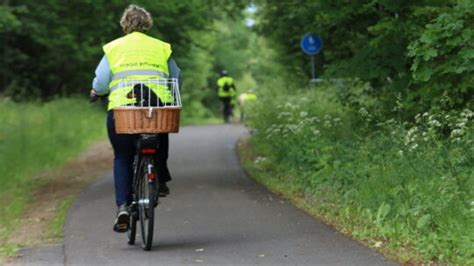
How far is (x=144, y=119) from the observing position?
6.76 m

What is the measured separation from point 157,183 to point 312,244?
1.49 metres

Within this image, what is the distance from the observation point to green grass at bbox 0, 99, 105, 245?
11723 millimetres

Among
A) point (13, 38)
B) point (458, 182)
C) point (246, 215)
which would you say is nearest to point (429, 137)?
point (458, 182)

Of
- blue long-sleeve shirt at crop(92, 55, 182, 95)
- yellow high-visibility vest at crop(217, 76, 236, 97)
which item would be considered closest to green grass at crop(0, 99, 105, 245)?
blue long-sleeve shirt at crop(92, 55, 182, 95)

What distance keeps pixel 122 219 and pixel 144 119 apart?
1.02 metres

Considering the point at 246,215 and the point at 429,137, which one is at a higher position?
the point at 429,137

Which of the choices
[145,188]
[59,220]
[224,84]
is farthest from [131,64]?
[224,84]

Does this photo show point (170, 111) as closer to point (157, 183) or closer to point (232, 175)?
point (157, 183)

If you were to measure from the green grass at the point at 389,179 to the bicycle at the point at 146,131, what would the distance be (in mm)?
1903

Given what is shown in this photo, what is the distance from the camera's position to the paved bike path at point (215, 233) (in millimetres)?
6715

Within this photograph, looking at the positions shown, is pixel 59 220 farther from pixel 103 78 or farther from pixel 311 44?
pixel 311 44

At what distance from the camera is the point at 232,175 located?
497 inches

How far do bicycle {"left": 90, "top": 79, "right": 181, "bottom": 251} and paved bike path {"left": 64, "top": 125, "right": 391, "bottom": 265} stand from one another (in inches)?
14.5

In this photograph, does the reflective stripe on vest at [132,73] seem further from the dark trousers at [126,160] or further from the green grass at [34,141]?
the green grass at [34,141]
